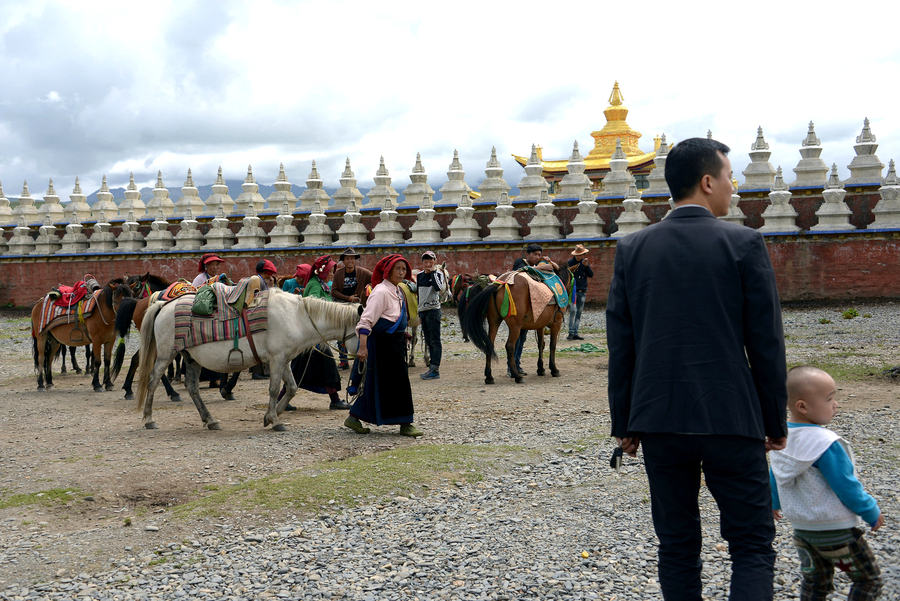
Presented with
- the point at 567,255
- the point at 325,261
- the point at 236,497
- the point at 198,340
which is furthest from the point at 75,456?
the point at 567,255

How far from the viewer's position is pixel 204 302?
327 inches

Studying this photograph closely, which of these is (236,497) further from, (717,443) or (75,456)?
(717,443)

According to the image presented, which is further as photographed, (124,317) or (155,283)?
(155,283)

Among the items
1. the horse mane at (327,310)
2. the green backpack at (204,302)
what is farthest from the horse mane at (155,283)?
the horse mane at (327,310)

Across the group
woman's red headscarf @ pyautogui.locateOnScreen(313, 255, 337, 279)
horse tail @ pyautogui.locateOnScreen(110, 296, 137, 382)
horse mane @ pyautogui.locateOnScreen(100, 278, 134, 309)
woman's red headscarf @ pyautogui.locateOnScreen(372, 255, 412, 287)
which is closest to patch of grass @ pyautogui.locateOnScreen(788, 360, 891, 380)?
woman's red headscarf @ pyautogui.locateOnScreen(372, 255, 412, 287)

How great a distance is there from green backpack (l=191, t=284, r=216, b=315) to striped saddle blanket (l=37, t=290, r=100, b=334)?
15.0ft

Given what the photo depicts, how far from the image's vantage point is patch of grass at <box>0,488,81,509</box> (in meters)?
5.68

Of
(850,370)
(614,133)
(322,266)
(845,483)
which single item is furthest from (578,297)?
(845,483)

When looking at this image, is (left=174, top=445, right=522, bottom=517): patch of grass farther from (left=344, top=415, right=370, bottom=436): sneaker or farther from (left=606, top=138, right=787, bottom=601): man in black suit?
(left=606, top=138, right=787, bottom=601): man in black suit

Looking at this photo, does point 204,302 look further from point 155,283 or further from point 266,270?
point 155,283

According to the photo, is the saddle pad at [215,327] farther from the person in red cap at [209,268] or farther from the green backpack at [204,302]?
the person in red cap at [209,268]

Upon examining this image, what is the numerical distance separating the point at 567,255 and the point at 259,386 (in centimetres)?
1050

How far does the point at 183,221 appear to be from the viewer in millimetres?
25297

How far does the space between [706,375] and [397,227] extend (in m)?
20.2
